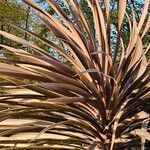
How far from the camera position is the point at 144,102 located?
9.36 ft

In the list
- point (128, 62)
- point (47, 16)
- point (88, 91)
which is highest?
point (47, 16)

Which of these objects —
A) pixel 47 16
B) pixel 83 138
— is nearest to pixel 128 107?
Result: pixel 83 138

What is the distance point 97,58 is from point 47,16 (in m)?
0.38

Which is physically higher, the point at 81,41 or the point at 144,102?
the point at 81,41

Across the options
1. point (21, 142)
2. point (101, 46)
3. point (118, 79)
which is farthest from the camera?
point (101, 46)

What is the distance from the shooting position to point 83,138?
2881 mm

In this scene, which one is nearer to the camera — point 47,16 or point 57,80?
point 57,80

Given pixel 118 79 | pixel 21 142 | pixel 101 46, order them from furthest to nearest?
pixel 101 46 → pixel 118 79 → pixel 21 142

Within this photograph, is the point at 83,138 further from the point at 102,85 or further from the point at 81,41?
the point at 81,41

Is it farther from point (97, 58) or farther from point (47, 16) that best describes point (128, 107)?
point (47, 16)

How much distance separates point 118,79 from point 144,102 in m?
0.23

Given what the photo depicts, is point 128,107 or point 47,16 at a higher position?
point 47,16

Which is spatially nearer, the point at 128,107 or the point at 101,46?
the point at 128,107

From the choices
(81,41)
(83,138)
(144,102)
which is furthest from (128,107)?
(81,41)
